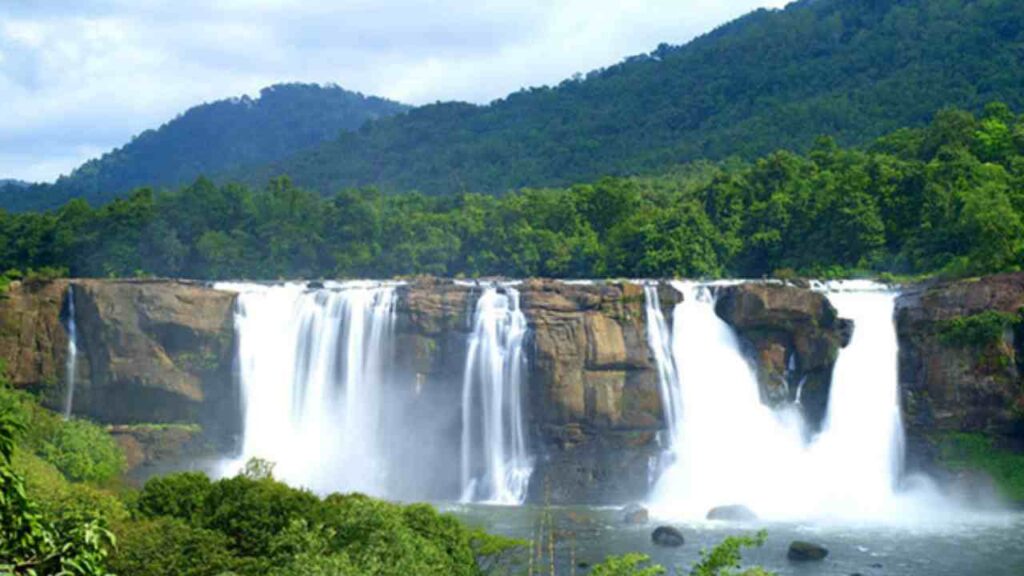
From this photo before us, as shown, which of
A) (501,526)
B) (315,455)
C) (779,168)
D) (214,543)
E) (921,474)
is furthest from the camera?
(779,168)

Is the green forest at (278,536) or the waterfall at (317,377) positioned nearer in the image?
the green forest at (278,536)

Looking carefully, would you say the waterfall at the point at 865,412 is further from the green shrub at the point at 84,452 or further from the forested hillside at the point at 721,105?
the forested hillside at the point at 721,105

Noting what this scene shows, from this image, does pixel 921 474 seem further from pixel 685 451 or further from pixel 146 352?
pixel 146 352

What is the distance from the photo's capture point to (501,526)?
42406mm

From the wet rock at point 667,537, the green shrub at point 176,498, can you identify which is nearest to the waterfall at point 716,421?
the wet rock at point 667,537

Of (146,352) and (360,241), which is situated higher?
(360,241)

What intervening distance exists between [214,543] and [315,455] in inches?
986

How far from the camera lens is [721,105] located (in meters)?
108

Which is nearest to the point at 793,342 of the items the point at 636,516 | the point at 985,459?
the point at 985,459

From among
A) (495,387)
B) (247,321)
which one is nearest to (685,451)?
(495,387)

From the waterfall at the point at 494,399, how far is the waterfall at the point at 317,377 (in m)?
3.45

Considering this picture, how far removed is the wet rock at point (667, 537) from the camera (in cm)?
3962

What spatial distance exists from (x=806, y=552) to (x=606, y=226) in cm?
3996

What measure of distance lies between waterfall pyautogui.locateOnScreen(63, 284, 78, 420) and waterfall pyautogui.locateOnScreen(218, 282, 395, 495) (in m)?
6.18
